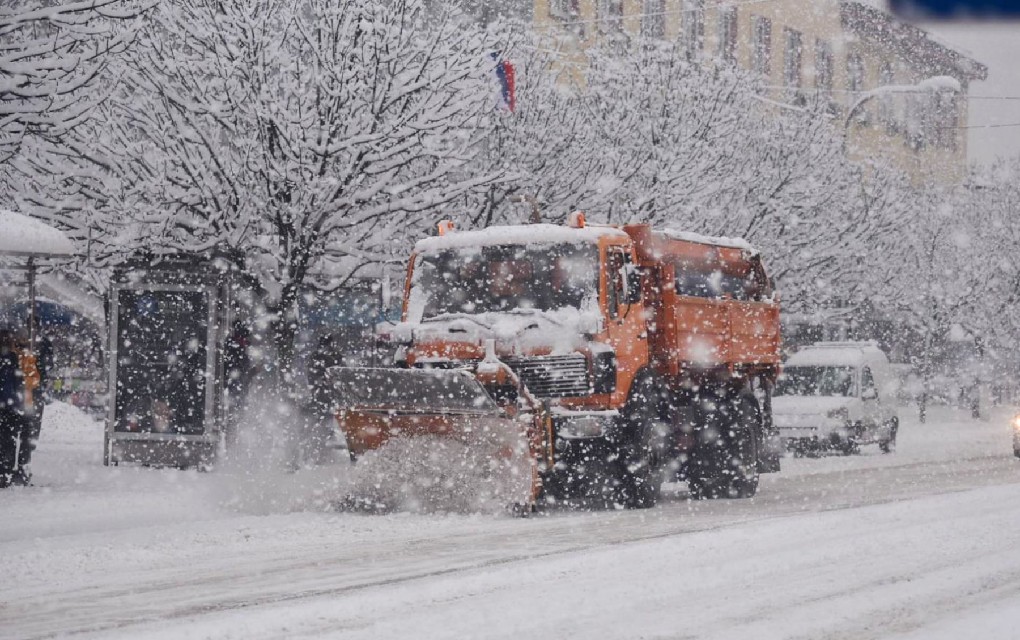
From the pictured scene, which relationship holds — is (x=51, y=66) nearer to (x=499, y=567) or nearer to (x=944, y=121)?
(x=499, y=567)

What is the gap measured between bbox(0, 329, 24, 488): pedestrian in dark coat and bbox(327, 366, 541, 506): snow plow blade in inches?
143

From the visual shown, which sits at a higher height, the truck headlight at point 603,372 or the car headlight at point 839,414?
the truck headlight at point 603,372

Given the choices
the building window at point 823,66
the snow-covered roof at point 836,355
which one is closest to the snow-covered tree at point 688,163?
the snow-covered roof at point 836,355

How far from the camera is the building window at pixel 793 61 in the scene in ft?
160

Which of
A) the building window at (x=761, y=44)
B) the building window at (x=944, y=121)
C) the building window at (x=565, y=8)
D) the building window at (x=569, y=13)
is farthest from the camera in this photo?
the building window at (x=944, y=121)

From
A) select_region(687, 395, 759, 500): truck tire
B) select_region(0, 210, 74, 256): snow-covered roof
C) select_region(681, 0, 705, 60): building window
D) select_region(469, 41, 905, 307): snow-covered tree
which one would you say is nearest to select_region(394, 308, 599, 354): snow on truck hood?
select_region(687, 395, 759, 500): truck tire

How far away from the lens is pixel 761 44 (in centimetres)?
4706

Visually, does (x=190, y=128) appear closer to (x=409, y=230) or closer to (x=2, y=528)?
(x=409, y=230)

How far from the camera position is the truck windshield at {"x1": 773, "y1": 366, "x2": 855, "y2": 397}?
27.3 meters

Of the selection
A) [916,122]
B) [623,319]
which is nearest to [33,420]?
[623,319]

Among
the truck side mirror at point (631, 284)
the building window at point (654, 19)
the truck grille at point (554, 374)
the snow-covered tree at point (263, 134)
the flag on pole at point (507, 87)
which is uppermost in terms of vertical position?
the building window at point (654, 19)

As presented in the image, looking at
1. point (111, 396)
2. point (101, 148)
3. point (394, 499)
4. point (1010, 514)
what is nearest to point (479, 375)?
point (394, 499)

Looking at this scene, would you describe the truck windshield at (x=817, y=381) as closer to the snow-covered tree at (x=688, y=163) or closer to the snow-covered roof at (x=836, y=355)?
the snow-covered roof at (x=836, y=355)

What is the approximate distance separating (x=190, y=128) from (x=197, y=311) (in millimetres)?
2265
